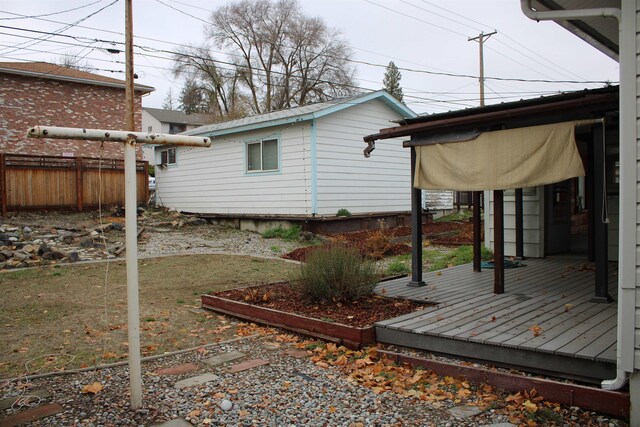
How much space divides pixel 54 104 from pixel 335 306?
21.8 meters

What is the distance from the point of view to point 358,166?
1503cm

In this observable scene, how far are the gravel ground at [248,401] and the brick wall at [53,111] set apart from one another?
66.5ft

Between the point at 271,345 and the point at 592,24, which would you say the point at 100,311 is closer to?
the point at 271,345

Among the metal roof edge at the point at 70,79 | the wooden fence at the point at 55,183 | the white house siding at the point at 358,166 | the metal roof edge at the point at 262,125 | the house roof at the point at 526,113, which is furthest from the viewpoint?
the metal roof edge at the point at 70,79

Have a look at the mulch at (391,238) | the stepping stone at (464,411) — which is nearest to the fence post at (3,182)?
the mulch at (391,238)

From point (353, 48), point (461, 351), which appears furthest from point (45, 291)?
point (353, 48)

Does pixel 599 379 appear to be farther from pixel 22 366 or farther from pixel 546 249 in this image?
pixel 546 249

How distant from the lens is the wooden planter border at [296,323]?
4637 mm

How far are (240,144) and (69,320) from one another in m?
10.6

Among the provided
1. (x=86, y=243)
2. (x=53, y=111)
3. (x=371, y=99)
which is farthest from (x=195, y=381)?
(x=53, y=111)

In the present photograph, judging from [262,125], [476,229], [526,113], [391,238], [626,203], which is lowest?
[391,238]

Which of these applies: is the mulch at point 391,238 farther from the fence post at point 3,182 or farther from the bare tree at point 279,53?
the bare tree at point 279,53

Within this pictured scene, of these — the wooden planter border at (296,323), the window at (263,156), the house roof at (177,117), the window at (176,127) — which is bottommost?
the wooden planter border at (296,323)

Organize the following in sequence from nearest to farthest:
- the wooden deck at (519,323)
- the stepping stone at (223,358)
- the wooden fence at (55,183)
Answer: the wooden deck at (519,323) < the stepping stone at (223,358) < the wooden fence at (55,183)
